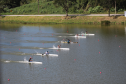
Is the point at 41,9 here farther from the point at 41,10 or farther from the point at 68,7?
the point at 68,7

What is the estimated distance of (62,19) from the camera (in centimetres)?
8300

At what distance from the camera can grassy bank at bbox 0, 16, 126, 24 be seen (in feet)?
251

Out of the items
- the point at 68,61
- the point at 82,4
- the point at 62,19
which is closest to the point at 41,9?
the point at 82,4

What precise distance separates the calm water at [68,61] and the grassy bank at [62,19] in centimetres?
2078

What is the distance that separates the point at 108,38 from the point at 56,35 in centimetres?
1416

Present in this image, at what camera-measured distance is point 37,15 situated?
9075 cm

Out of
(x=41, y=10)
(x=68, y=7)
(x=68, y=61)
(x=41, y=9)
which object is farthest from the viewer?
(x=41, y=9)

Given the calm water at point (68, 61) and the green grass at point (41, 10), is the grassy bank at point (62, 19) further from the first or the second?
the calm water at point (68, 61)

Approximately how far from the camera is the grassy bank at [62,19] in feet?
251

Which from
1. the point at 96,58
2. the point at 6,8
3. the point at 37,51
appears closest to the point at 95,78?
the point at 96,58

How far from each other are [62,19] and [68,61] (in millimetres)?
48266

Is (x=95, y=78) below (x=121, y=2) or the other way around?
below

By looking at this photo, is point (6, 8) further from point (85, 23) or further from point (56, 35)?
point (56, 35)

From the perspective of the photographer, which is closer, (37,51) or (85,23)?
(37,51)
